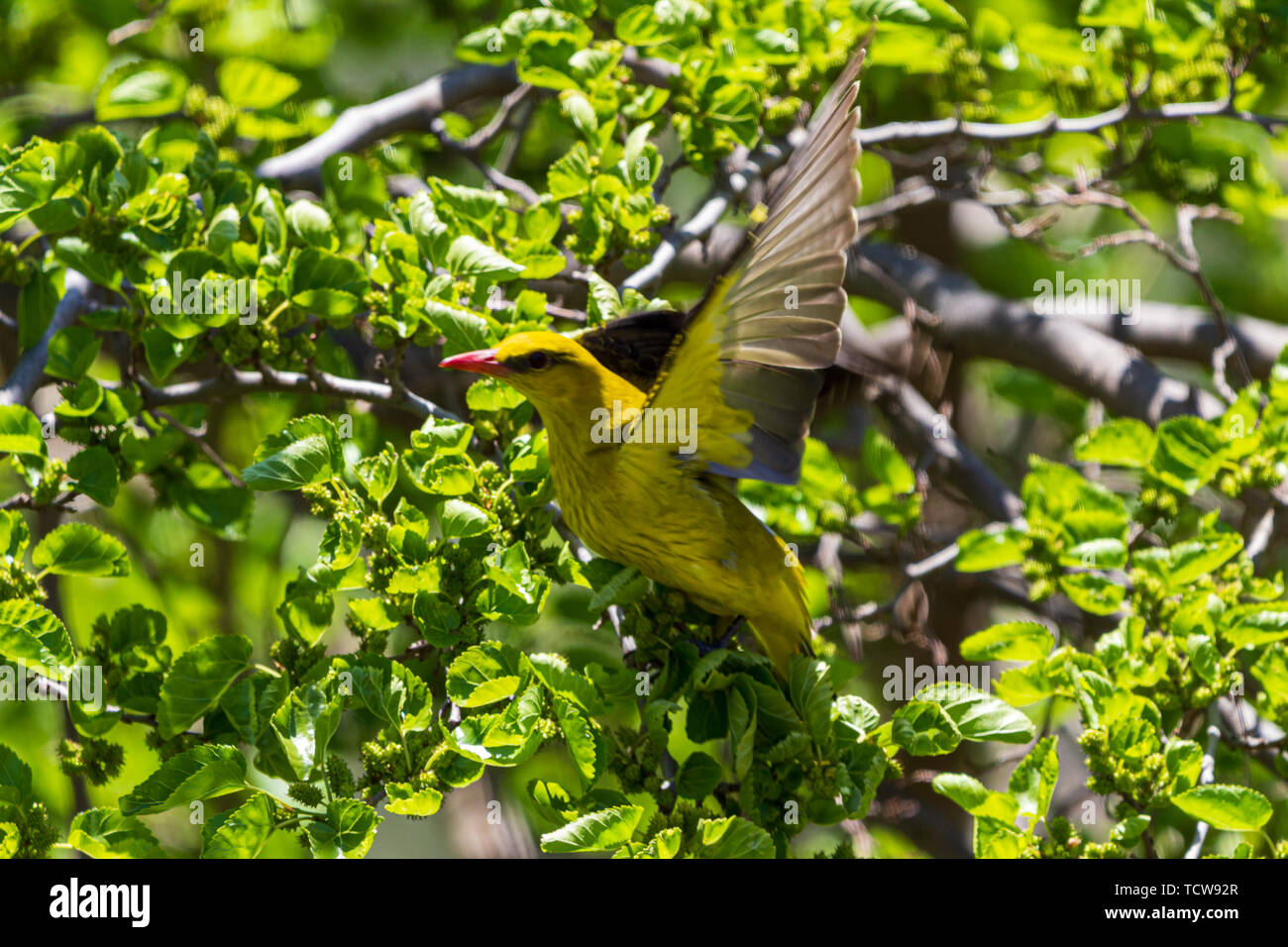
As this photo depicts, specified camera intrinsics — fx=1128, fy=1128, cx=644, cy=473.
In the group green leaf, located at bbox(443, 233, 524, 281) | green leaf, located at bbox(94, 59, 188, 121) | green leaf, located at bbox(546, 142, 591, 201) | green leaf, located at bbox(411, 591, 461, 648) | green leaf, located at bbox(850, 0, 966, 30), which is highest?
green leaf, located at bbox(850, 0, 966, 30)

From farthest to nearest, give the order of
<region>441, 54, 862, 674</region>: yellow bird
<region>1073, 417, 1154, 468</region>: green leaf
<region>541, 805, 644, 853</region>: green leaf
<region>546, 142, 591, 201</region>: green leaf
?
<region>1073, 417, 1154, 468</region>: green leaf → <region>546, 142, 591, 201</region>: green leaf → <region>441, 54, 862, 674</region>: yellow bird → <region>541, 805, 644, 853</region>: green leaf

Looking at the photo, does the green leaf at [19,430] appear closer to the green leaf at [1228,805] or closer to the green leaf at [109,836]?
the green leaf at [109,836]

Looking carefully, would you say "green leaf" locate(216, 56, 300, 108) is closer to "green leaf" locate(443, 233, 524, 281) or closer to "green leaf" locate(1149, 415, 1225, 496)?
"green leaf" locate(443, 233, 524, 281)

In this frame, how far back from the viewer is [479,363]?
6.15ft

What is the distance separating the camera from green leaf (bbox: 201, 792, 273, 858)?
1.44 m

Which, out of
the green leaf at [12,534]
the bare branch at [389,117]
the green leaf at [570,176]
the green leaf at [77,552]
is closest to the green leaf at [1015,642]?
the green leaf at [570,176]

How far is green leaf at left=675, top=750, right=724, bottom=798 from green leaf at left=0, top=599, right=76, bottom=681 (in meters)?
0.92

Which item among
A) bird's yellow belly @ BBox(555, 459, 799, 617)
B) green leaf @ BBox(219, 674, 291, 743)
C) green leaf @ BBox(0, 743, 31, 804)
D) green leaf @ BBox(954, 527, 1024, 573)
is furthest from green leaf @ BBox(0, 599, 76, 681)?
green leaf @ BBox(954, 527, 1024, 573)

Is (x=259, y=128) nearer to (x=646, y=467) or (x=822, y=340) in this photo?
(x=646, y=467)

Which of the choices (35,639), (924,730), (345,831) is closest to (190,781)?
(345,831)

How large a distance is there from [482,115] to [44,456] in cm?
195

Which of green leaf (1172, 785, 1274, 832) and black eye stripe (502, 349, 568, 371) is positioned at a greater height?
black eye stripe (502, 349, 568, 371)

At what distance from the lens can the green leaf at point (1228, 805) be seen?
165 centimetres

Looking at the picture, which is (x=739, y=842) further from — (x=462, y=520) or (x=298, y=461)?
(x=298, y=461)
